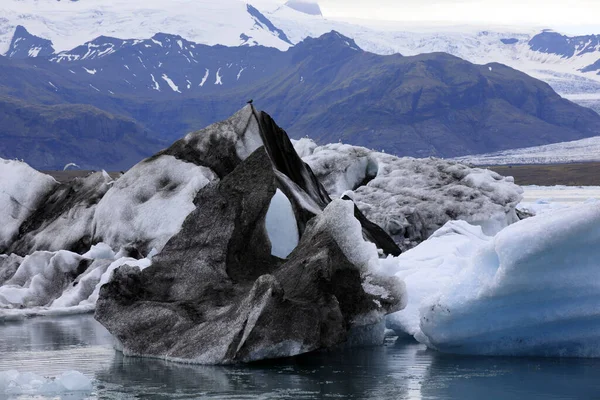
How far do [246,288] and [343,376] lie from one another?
2.66m

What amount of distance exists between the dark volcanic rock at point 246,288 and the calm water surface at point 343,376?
326 mm

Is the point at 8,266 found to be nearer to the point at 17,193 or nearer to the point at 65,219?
the point at 65,219

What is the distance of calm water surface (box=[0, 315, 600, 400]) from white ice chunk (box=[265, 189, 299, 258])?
9.52ft

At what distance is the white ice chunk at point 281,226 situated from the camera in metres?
17.0

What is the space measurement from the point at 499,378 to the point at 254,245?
17.1ft

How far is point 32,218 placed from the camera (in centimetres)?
2630

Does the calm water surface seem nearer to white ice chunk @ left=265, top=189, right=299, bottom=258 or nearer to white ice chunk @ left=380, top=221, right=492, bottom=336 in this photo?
white ice chunk @ left=380, top=221, right=492, bottom=336

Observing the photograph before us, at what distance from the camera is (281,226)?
56.5 ft

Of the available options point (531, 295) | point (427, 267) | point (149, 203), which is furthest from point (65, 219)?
point (531, 295)

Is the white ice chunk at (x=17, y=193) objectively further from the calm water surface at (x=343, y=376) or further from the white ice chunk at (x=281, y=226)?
the calm water surface at (x=343, y=376)

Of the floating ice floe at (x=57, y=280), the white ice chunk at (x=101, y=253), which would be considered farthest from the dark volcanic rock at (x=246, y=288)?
the white ice chunk at (x=101, y=253)

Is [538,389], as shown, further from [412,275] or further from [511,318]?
[412,275]

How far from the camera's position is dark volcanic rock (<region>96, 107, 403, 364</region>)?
13.0 meters

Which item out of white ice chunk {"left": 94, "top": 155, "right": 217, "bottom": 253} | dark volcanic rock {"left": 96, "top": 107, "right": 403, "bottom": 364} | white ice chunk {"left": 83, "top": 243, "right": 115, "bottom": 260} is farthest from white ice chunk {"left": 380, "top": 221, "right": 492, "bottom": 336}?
white ice chunk {"left": 83, "top": 243, "right": 115, "bottom": 260}
